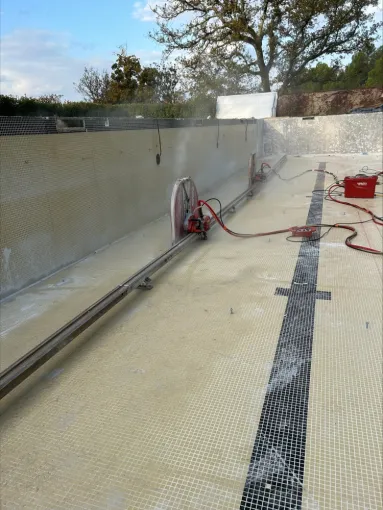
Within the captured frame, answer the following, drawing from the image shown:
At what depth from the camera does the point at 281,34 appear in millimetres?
17125

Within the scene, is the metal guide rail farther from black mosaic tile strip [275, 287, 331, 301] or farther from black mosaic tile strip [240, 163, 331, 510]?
black mosaic tile strip [240, 163, 331, 510]

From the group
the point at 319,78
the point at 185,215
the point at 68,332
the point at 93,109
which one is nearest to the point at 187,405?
the point at 68,332

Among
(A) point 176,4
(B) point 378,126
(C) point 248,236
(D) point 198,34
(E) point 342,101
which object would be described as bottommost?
(C) point 248,236

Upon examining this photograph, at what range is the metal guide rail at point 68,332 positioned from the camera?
6.09ft

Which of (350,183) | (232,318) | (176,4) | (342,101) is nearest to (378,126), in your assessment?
(342,101)

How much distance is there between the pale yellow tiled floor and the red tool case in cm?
354

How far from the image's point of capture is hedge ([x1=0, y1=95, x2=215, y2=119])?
22.7ft

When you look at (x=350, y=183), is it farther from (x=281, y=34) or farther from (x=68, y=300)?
(x=281, y=34)

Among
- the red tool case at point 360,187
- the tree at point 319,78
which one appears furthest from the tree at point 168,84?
the red tool case at point 360,187

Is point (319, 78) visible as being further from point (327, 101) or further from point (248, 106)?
point (248, 106)

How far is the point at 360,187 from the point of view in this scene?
20.1 ft

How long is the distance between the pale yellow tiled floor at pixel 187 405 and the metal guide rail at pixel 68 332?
105 millimetres

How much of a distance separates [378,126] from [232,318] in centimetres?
1248

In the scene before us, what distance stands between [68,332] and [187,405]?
A: 2.95ft
